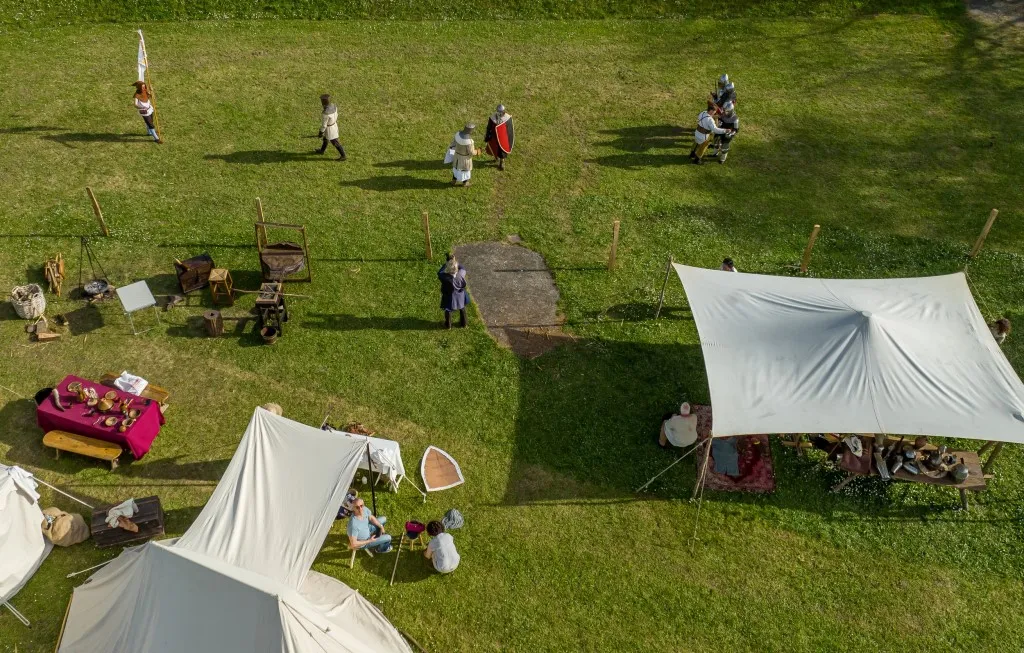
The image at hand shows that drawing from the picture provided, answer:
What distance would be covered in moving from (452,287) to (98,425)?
23.1 feet

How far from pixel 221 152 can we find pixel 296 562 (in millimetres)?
14381

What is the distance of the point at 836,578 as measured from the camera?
12156mm

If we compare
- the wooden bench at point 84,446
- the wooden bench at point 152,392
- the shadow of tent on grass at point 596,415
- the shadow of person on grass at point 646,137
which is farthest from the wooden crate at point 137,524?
the shadow of person on grass at point 646,137

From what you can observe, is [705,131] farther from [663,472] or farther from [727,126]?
[663,472]

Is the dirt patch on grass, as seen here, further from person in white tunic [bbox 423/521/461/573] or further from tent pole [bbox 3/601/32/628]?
tent pole [bbox 3/601/32/628]

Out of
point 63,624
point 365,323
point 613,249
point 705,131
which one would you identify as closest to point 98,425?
point 63,624

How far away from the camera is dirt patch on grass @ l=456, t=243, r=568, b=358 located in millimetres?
15992

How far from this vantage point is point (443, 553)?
11.6 metres

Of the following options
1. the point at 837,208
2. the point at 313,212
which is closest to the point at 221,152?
the point at 313,212

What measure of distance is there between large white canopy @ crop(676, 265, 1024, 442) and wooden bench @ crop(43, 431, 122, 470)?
1060 cm

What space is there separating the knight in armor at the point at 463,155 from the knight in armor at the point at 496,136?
0.61 meters

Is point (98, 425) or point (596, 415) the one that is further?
point (596, 415)

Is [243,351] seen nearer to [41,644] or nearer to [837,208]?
[41,644]

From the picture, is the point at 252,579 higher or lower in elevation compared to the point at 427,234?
lower
